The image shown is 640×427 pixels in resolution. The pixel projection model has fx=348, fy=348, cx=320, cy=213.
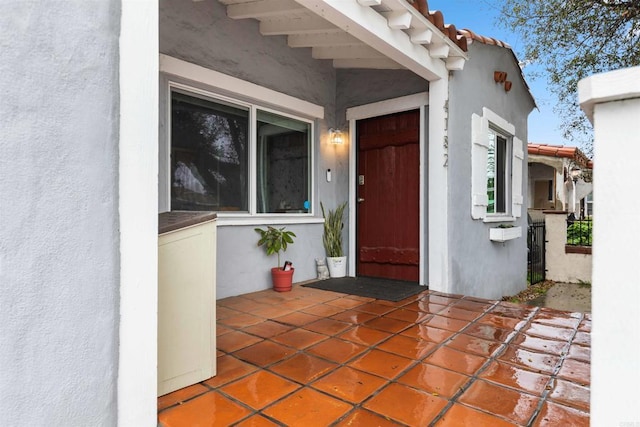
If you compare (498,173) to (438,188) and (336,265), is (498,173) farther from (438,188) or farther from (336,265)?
(336,265)

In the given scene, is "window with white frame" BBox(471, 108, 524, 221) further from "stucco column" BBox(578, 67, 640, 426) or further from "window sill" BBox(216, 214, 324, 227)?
"stucco column" BBox(578, 67, 640, 426)

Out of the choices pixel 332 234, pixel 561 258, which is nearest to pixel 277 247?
pixel 332 234

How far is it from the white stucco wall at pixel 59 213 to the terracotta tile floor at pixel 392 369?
0.49 m

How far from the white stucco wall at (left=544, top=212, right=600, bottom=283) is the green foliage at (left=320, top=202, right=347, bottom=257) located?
184 inches

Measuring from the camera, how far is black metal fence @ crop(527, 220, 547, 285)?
688 cm

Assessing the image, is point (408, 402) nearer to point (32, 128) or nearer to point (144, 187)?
point (144, 187)

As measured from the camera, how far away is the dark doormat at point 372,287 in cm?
369

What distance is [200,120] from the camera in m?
3.38

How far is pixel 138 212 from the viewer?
1378mm

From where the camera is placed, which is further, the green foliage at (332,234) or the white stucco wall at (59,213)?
the green foliage at (332,234)

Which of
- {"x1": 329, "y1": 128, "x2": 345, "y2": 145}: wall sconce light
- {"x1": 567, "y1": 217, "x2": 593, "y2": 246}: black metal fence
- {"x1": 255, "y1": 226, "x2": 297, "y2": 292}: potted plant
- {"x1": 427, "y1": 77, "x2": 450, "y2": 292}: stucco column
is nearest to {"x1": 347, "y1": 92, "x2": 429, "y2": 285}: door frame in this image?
{"x1": 329, "y1": 128, "x2": 345, "y2": 145}: wall sconce light

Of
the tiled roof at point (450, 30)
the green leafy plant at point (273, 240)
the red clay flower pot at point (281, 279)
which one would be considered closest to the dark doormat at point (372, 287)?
the red clay flower pot at point (281, 279)

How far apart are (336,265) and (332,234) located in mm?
410

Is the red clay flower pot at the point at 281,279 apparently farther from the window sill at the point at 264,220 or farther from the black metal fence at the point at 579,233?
the black metal fence at the point at 579,233
